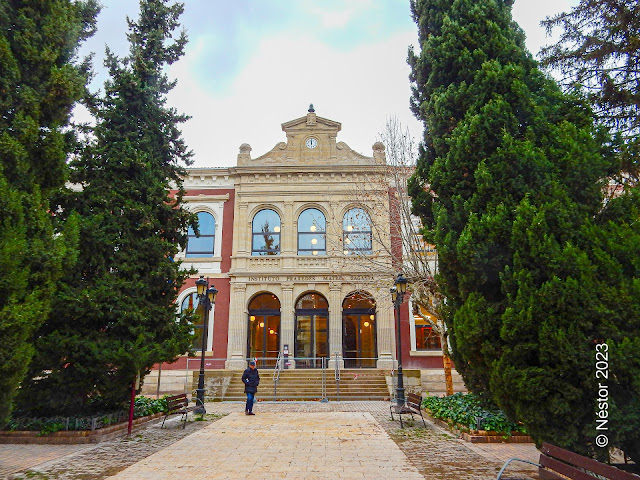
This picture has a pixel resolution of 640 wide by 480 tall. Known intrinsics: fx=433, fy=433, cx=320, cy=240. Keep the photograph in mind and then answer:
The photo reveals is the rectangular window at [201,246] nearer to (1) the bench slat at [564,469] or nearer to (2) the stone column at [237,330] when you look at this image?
(2) the stone column at [237,330]

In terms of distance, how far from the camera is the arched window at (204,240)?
23078 mm

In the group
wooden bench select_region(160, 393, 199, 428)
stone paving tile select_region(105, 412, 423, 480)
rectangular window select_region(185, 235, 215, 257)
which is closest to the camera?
stone paving tile select_region(105, 412, 423, 480)

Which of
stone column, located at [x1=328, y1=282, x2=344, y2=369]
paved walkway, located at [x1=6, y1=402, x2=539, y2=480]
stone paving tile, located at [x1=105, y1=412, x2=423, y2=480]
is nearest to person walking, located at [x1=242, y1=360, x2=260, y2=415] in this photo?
paved walkway, located at [x1=6, y1=402, x2=539, y2=480]

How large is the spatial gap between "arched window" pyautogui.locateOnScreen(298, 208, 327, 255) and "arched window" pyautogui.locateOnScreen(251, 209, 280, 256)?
1.24 metres

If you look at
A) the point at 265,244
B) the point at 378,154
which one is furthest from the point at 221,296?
the point at 378,154

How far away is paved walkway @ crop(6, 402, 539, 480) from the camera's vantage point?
6641 mm

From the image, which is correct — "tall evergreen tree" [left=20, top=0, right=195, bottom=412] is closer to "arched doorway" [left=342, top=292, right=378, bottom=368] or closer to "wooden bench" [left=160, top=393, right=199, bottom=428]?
"wooden bench" [left=160, top=393, right=199, bottom=428]

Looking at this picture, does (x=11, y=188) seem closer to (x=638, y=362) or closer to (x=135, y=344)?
(x=135, y=344)

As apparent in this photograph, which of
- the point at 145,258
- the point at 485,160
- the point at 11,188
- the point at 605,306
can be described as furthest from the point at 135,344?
the point at 605,306

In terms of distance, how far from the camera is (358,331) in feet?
72.8

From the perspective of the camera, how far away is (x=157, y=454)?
806cm

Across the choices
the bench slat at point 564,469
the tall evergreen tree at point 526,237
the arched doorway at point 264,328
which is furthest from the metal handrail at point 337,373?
the bench slat at point 564,469

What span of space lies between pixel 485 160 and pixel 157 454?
778 centimetres

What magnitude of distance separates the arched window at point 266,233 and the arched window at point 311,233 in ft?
4.08
